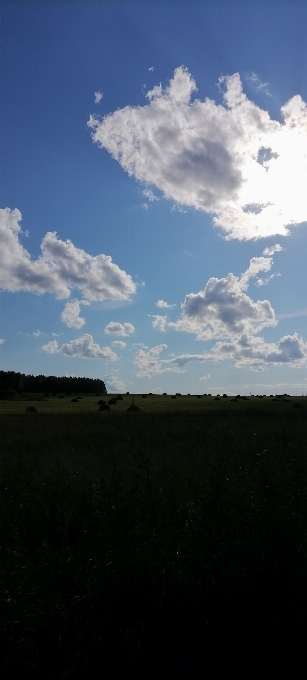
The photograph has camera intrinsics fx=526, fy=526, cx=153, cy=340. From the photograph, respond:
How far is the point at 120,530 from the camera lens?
15.3ft

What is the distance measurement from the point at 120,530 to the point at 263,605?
133 cm

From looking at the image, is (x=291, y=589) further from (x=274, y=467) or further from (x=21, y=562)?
(x=21, y=562)

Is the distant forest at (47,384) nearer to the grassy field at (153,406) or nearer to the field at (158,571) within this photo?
the grassy field at (153,406)

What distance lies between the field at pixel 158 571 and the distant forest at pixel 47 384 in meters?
79.5

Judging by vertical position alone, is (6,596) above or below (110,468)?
below

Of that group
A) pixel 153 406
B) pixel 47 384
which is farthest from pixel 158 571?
pixel 47 384

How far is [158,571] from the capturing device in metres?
4.44

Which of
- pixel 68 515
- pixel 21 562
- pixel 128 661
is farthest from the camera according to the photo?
pixel 68 515

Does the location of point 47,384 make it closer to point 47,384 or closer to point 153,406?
point 47,384

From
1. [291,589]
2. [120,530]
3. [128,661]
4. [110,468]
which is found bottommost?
[128,661]

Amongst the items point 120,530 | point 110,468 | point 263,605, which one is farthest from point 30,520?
point 263,605

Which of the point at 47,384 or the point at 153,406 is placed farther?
the point at 47,384

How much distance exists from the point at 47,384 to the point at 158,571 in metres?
84.5

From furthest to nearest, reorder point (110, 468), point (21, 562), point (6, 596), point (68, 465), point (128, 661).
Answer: point (68, 465) < point (110, 468) < point (21, 562) < point (6, 596) < point (128, 661)
